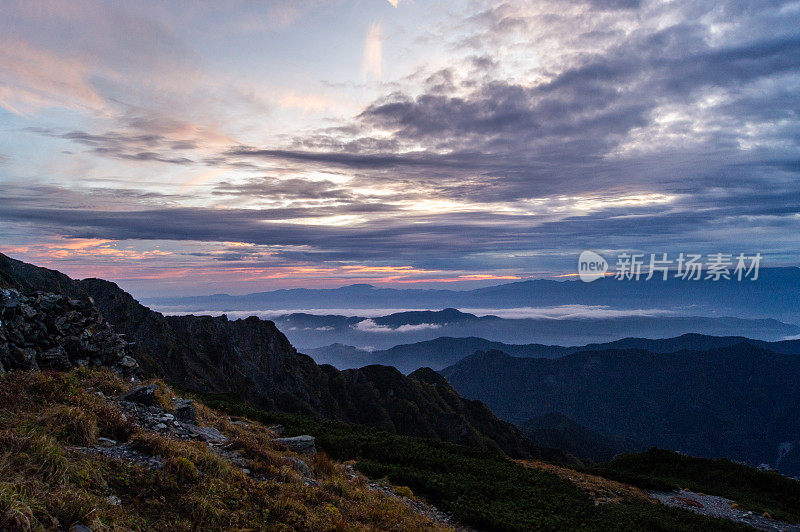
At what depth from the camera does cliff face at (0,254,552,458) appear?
4759 inches

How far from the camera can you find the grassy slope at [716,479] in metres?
29.6

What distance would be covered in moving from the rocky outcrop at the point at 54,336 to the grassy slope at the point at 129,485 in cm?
335

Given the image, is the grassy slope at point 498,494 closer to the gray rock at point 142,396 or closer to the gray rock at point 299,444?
the gray rock at point 299,444

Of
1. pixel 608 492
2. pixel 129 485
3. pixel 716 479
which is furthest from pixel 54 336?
pixel 716 479

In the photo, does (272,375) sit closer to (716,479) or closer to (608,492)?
(716,479)

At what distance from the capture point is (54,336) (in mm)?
19578

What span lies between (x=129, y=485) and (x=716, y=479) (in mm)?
44954

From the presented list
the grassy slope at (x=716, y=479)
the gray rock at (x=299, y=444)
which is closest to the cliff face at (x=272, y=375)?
the grassy slope at (x=716, y=479)

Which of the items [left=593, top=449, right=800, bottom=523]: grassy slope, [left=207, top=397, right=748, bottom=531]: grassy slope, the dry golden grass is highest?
[left=207, top=397, right=748, bottom=531]: grassy slope

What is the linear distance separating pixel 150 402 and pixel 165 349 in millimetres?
118422

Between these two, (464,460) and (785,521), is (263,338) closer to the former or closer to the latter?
(464,460)

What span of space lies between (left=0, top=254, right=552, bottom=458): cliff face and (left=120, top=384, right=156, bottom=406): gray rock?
99343 mm

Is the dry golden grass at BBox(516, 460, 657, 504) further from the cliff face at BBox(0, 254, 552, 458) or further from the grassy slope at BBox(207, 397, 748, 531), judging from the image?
the cliff face at BBox(0, 254, 552, 458)

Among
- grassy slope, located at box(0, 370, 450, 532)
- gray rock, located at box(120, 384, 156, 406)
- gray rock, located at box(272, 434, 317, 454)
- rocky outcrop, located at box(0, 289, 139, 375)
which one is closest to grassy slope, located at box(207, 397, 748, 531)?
gray rock, located at box(272, 434, 317, 454)
